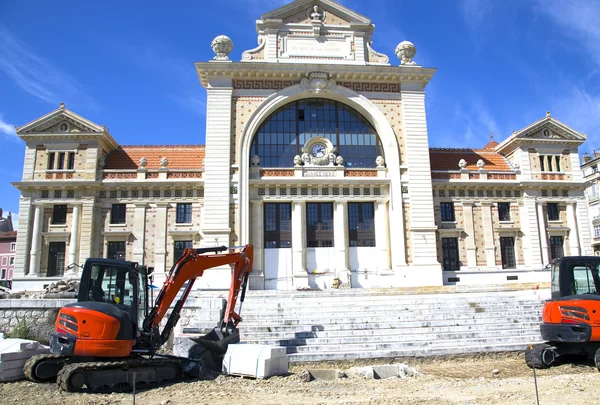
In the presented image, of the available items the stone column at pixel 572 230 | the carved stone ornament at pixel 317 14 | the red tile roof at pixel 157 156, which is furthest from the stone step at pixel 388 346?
the carved stone ornament at pixel 317 14

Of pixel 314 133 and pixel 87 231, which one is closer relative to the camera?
pixel 87 231

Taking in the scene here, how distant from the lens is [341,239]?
3077cm

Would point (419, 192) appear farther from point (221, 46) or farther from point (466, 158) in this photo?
point (221, 46)

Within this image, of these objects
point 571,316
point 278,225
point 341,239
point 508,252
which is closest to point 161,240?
point 278,225

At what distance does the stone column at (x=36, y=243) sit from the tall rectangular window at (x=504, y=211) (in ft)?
102

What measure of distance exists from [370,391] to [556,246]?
28.0 meters

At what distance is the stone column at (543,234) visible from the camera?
33.7 m

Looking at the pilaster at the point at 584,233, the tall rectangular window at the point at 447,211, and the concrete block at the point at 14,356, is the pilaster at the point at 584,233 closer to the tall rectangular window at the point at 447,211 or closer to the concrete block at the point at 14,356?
the tall rectangular window at the point at 447,211

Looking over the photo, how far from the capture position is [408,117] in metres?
33.0

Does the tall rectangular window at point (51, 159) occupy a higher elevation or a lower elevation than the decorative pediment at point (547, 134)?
lower

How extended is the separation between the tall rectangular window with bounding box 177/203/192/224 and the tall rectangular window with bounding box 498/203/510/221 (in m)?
21.7

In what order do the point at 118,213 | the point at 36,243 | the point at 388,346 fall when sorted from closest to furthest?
the point at 388,346 < the point at 36,243 < the point at 118,213

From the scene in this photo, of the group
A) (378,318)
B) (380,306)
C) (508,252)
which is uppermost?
(508,252)

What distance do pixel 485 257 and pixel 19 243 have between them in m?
30.7
